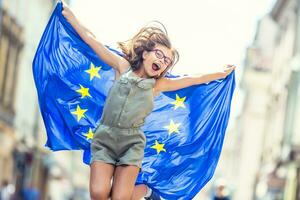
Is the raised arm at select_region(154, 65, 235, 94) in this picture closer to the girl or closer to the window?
the girl

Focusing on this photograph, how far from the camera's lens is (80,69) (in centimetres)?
797

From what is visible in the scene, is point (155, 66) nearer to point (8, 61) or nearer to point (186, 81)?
point (186, 81)

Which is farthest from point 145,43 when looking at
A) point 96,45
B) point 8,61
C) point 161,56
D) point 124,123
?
point 8,61

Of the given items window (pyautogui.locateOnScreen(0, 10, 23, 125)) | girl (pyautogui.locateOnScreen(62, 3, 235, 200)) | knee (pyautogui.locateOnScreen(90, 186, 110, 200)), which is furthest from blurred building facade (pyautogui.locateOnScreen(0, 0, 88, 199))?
knee (pyautogui.locateOnScreen(90, 186, 110, 200))

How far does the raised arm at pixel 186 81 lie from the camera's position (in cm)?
752

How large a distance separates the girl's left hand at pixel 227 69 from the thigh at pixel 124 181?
51.4 inches

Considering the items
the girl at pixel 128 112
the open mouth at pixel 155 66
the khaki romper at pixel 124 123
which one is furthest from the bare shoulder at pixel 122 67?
the open mouth at pixel 155 66

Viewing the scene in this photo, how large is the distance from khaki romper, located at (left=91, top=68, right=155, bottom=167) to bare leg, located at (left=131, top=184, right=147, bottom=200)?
1.08ft

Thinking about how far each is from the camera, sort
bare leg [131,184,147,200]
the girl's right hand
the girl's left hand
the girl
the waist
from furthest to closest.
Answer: the girl's left hand
the girl's right hand
bare leg [131,184,147,200]
the waist
the girl

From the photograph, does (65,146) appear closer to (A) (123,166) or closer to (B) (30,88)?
(A) (123,166)

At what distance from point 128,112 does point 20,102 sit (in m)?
35.5

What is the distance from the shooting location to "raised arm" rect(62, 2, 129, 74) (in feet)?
24.5

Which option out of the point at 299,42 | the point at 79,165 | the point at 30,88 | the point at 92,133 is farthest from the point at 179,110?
the point at 79,165

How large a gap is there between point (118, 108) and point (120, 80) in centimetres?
22
